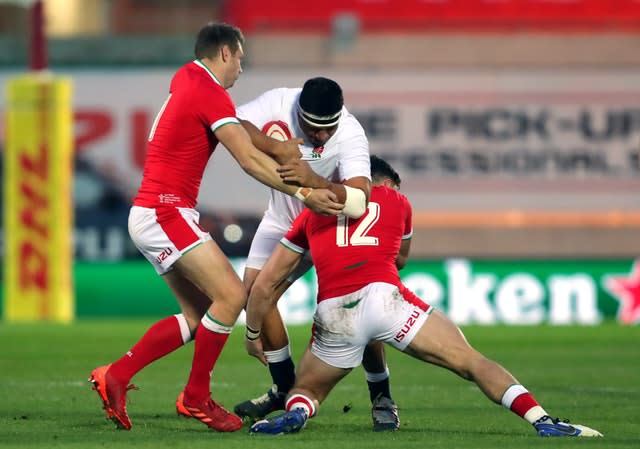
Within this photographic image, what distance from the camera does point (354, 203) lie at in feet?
24.8

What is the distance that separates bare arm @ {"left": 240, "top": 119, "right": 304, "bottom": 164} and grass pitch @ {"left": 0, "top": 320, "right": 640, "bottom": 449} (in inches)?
59.8

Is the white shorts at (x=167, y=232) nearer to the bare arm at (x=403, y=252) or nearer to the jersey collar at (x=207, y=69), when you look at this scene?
the jersey collar at (x=207, y=69)

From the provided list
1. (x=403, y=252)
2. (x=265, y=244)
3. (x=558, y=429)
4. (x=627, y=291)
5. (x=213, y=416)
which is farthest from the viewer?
(x=627, y=291)

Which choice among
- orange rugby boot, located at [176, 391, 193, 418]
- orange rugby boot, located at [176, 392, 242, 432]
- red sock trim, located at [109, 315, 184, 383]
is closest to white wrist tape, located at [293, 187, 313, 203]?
red sock trim, located at [109, 315, 184, 383]

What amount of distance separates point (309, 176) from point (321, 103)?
42 cm

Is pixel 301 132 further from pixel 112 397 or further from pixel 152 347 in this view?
pixel 112 397

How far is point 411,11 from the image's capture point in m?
25.6

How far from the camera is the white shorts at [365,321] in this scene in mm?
7496

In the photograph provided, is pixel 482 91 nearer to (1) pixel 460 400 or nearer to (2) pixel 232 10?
(2) pixel 232 10

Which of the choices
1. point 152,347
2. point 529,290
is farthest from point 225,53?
point 529,290

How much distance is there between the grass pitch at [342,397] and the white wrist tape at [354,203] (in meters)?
1.19

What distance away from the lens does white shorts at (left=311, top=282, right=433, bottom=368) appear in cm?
750

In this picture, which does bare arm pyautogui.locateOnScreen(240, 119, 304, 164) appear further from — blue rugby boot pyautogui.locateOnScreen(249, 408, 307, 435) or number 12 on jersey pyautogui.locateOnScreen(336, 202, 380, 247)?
blue rugby boot pyautogui.locateOnScreen(249, 408, 307, 435)

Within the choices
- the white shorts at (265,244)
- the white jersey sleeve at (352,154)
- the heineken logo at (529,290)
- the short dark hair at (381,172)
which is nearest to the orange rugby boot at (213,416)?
the white shorts at (265,244)
